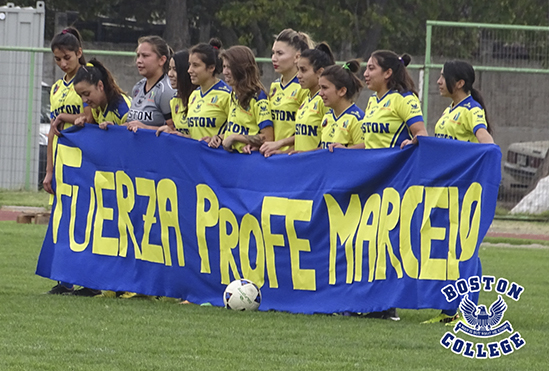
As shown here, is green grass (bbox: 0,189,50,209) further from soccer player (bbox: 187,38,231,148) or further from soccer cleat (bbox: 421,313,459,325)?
soccer cleat (bbox: 421,313,459,325)

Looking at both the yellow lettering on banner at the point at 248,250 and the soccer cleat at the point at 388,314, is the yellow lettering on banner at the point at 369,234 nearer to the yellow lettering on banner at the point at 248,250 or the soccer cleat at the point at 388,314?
the soccer cleat at the point at 388,314

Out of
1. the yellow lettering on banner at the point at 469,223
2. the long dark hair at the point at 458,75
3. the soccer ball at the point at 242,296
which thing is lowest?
the soccer ball at the point at 242,296

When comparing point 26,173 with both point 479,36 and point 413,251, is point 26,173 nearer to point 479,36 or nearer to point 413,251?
point 479,36

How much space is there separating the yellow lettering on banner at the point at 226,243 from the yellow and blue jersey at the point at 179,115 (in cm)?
79

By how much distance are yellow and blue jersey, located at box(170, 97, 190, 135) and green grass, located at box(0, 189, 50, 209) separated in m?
8.06

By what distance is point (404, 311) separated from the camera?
8281 mm

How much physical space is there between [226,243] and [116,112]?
1547 millimetres

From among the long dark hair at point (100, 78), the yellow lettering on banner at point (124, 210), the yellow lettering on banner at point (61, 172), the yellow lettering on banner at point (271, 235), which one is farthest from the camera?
the yellow lettering on banner at point (61, 172)

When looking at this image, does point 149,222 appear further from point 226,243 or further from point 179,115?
point 179,115

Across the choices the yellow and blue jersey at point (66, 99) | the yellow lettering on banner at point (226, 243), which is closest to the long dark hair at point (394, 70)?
the yellow lettering on banner at point (226, 243)

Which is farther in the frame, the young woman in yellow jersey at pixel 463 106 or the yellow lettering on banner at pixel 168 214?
the yellow lettering on banner at pixel 168 214

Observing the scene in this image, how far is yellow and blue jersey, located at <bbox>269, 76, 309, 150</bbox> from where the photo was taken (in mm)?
8172

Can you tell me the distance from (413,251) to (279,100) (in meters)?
1.66

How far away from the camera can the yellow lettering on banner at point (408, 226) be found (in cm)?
737
